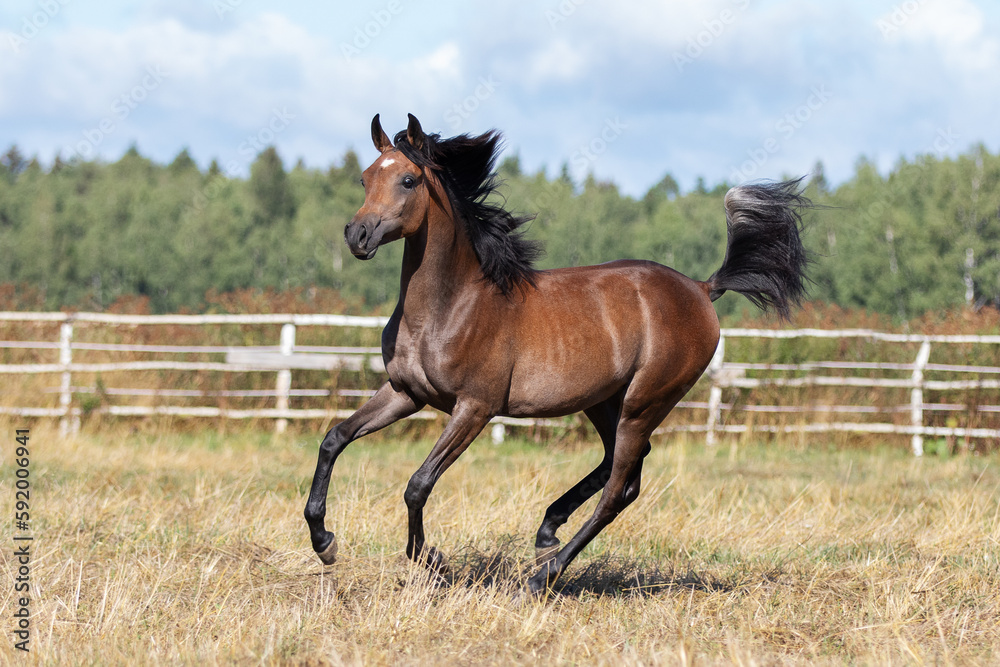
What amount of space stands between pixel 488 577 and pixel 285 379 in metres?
7.13

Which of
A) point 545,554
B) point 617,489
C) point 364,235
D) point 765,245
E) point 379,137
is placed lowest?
point 545,554

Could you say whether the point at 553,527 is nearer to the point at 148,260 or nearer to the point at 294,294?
the point at 294,294

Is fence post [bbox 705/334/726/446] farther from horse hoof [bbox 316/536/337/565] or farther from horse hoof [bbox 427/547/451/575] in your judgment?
horse hoof [bbox 316/536/337/565]

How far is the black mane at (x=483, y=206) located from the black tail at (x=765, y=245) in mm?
1349

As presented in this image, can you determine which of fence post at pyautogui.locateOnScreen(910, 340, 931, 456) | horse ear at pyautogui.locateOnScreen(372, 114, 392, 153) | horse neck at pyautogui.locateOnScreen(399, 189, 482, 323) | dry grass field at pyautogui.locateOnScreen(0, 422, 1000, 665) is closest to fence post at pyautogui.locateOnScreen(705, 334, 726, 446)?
fence post at pyautogui.locateOnScreen(910, 340, 931, 456)

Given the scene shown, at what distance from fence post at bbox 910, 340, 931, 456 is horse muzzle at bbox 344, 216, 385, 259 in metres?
9.61

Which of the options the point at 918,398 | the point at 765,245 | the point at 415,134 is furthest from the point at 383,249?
the point at 415,134

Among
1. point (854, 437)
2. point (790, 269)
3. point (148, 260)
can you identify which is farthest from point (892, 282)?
point (790, 269)

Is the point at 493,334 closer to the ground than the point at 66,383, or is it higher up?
higher up

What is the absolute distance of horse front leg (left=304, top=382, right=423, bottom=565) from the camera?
14.2 feet

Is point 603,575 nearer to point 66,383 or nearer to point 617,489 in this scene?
point 617,489

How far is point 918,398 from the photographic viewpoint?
12.0m

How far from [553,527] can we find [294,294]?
9866 mm

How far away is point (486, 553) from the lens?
526cm
